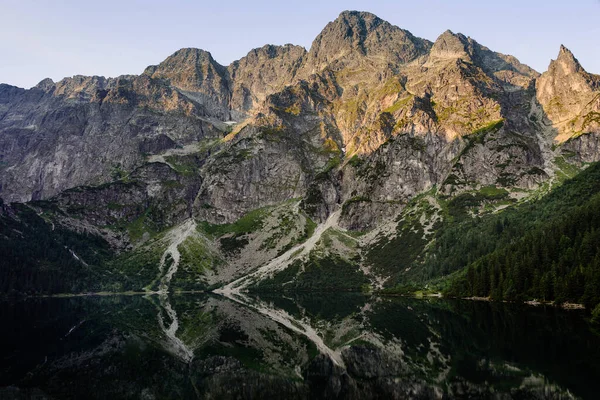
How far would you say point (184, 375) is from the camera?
5553cm

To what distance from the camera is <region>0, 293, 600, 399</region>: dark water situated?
147 ft

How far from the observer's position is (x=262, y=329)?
93.3 metres

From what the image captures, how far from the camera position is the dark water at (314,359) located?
4478 centimetres

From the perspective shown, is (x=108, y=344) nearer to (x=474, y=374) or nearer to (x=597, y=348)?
(x=474, y=374)

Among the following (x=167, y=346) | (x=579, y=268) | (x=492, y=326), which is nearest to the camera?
(x=167, y=346)

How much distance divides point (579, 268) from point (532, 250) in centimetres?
2521

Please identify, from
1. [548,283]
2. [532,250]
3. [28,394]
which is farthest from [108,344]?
[532,250]

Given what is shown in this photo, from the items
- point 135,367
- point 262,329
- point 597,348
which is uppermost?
point 597,348

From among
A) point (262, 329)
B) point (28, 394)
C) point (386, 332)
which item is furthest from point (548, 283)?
point (28, 394)

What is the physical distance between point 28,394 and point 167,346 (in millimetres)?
31322

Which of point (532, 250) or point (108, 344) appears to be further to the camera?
point (532, 250)

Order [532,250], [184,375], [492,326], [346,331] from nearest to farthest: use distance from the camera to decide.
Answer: [184,375]
[492,326]
[346,331]
[532,250]

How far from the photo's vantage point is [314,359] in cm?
6338

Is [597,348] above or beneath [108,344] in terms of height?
above
